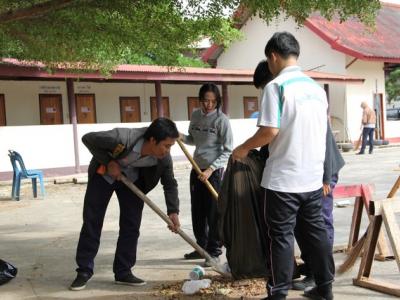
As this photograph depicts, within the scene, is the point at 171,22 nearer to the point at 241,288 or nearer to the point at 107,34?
the point at 107,34

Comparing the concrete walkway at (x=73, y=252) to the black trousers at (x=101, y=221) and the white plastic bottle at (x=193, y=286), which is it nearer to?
the white plastic bottle at (x=193, y=286)

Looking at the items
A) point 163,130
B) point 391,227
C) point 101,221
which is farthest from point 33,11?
point 391,227

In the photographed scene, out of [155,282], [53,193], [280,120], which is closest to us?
[280,120]

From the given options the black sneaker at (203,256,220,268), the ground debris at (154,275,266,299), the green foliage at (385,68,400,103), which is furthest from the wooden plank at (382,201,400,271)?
the green foliage at (385,68,400,103)

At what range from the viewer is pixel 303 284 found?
4504 millimetres

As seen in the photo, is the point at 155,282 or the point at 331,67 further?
the point at 331,67

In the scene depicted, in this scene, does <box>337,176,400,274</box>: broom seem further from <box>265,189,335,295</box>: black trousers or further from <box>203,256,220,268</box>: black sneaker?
<box>203,256,220,268</box>: black sneaker

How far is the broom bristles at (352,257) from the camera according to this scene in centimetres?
472

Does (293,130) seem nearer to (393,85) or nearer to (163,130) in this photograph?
(163,130)

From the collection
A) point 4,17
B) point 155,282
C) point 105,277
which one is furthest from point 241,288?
point 4,17

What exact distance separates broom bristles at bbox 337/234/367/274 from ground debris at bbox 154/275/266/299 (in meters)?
0.71

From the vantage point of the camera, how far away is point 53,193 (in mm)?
12211

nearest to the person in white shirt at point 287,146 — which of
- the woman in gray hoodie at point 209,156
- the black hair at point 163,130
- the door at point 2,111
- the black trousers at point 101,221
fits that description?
the black hair at point 163,130

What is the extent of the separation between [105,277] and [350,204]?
444 cm
